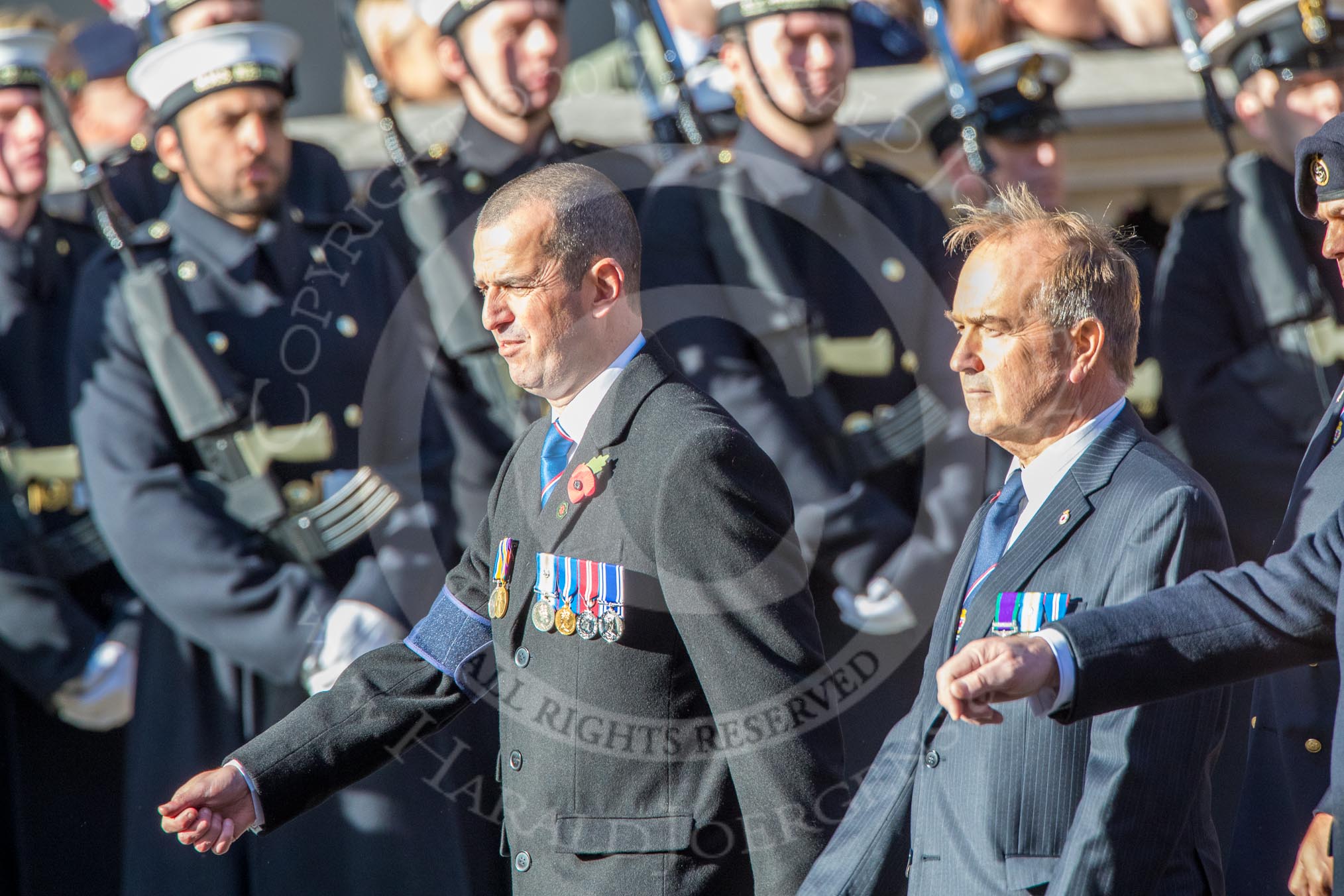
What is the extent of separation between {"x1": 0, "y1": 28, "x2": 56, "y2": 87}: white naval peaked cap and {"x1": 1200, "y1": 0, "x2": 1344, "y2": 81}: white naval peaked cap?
323 cm

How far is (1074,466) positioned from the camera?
2365 mm

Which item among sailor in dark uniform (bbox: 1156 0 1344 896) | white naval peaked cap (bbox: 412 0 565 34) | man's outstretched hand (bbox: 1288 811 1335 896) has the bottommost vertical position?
man's outstretched hand (bbox: 1288 811 1335 896)

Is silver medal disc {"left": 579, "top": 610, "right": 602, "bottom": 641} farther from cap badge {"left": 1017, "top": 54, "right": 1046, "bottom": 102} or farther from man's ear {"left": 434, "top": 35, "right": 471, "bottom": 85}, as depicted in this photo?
cap badge {"left": 1017, "top": 54, "right": 1046, "bottom": 102}

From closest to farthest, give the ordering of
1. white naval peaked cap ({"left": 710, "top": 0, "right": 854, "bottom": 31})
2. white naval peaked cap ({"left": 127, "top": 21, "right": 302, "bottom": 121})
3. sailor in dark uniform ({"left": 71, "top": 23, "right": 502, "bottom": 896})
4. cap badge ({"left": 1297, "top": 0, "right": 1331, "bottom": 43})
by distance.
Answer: sailor in dark uniform ({"left": 71, "top": 23, "right": 502, "bottom": 896}), white naval peaked cap ({"left": 127, "top": 21, "right": 302, "bottom": 121}), white naval peaked cap ({"left": 710, "top": 0, "right": 854, "bottom": 31}), cap badge ({"left": 1297, "top": 0, "right": 1331, "bottom": 43})

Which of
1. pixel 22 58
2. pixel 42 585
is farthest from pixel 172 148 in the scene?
pixel 42 585

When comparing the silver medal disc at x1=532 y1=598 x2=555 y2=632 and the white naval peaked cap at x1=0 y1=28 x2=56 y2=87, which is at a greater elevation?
the white naval peaked cap at x1=0 y1=28 x2=56 y2=87

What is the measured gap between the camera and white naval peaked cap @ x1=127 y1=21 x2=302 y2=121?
4.21 m

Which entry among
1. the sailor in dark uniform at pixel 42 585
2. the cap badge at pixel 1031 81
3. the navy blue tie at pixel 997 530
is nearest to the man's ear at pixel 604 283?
the navy blue tie at pixel 997 530

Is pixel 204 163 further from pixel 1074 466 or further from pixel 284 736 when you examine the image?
pixel 1074 466

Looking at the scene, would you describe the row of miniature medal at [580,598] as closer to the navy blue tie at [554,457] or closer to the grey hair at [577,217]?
the navy blue tie at [554,457]

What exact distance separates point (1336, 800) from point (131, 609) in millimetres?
2993

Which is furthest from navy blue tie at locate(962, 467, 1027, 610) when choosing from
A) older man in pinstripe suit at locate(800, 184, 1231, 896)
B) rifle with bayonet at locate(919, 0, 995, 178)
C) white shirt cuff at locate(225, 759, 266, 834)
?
rifle with bayonet at locate(919, 0, 995, 178)

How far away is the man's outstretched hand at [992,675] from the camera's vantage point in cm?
192

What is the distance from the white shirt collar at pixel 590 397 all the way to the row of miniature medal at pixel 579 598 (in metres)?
0.21
